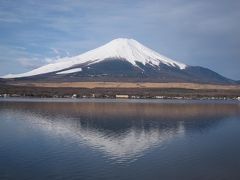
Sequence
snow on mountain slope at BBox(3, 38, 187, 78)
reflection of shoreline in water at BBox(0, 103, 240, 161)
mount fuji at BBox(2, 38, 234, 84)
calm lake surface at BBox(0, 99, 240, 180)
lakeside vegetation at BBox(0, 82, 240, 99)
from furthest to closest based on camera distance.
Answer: snow on mountain slope at BBox(3, 38, 187, 78) < mount fuji at BBox(2, 38, 234, 84) < lakeside vegetation at BBox(0, 82, 240, 99) < reflection of shoreline in water at BBox(0, 103, 240, 161) < calm lake surface at BBox(0, 99, 240, 180)

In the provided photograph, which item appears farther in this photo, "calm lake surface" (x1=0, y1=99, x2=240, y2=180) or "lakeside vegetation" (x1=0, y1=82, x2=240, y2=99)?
"lakeside vegetation" (x1=0, y1=82, x2=240, y2=99)

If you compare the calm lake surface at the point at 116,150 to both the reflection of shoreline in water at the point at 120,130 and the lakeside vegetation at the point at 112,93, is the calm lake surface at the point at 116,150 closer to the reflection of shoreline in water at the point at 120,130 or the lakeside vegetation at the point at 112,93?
the reflection of shoreline in water at the point at 120,130

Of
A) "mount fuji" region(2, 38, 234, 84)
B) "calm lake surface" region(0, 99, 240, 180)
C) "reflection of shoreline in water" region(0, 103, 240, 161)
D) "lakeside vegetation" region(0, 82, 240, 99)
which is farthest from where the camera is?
"mount fuji" region(2, 38, 234, 84)

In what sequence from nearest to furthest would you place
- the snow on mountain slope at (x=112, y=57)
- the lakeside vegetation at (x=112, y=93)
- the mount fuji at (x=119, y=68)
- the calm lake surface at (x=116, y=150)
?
the calm lake surface at (x=116, y=150) < the lakeside vegetation at (x=112, y=93) < the mount fuji at (x=119, y=68) < the snow on mountain slope at (x=112, y=57)

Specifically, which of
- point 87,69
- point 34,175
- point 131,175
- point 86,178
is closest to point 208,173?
point 131,175

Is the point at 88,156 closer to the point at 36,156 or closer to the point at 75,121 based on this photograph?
the point at 36,156

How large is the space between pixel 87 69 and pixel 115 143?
447ft

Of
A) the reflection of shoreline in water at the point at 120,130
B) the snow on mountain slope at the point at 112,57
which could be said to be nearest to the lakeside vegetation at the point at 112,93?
the reflection of shoreline in water at the point at 120,130

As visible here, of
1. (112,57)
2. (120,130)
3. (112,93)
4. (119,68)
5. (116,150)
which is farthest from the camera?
(112,57)

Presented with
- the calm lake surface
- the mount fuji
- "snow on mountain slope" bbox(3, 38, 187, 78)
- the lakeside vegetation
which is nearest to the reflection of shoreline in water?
the calm lake surface

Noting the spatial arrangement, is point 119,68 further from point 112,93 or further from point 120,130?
point 120,130

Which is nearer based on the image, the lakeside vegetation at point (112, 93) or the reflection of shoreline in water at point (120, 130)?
the reflection of shoreline in water at point (120, 130)

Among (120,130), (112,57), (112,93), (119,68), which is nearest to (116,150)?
(120,130)

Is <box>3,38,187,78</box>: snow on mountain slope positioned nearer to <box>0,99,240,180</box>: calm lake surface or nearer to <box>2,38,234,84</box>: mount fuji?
<box>2,38,234,84</box>: mount fuji
